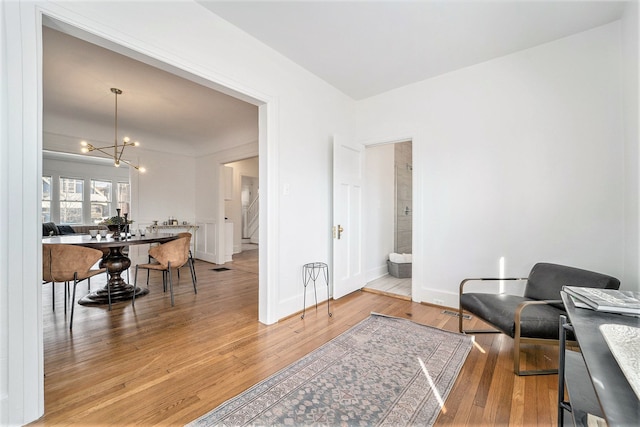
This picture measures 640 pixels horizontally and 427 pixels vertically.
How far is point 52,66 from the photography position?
303 centimetres

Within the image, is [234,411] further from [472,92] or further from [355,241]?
[472,92]

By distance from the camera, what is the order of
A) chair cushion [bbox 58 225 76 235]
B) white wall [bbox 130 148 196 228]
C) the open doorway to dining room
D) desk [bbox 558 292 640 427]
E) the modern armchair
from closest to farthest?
desk [bbox 558 292 640 427], the modern armchair, white wall [bbox 130 148 196 228], the open doorway to dining room, chair cushion [bbox 58 225 76 235]

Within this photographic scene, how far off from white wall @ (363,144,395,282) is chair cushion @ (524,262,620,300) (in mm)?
2151

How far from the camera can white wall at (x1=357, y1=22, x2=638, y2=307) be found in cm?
242

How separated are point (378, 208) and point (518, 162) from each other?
2.17m

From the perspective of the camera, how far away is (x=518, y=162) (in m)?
2.82

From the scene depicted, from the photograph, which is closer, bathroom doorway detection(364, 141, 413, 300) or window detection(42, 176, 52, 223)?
bathroom doorway detection(364, 141, 413, 300)

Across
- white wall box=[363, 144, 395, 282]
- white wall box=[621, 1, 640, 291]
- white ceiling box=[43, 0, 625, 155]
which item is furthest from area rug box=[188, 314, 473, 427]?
white ceiling box=[43, 0, 625, 155]

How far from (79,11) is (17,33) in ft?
1.30

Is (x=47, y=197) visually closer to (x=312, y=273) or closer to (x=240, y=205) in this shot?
(x=240, y=205)

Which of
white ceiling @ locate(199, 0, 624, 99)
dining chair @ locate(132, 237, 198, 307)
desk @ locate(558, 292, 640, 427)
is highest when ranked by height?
white ceiling @ locate(199, 0, 624, 99)

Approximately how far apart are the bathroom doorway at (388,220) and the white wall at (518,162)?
860mm

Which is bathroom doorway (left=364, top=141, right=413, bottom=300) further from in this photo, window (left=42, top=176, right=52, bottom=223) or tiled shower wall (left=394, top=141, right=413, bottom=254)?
window (left=42, top=176, right=52, bottom=223)

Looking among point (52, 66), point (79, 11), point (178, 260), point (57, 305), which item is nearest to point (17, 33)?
point (79, 11)
